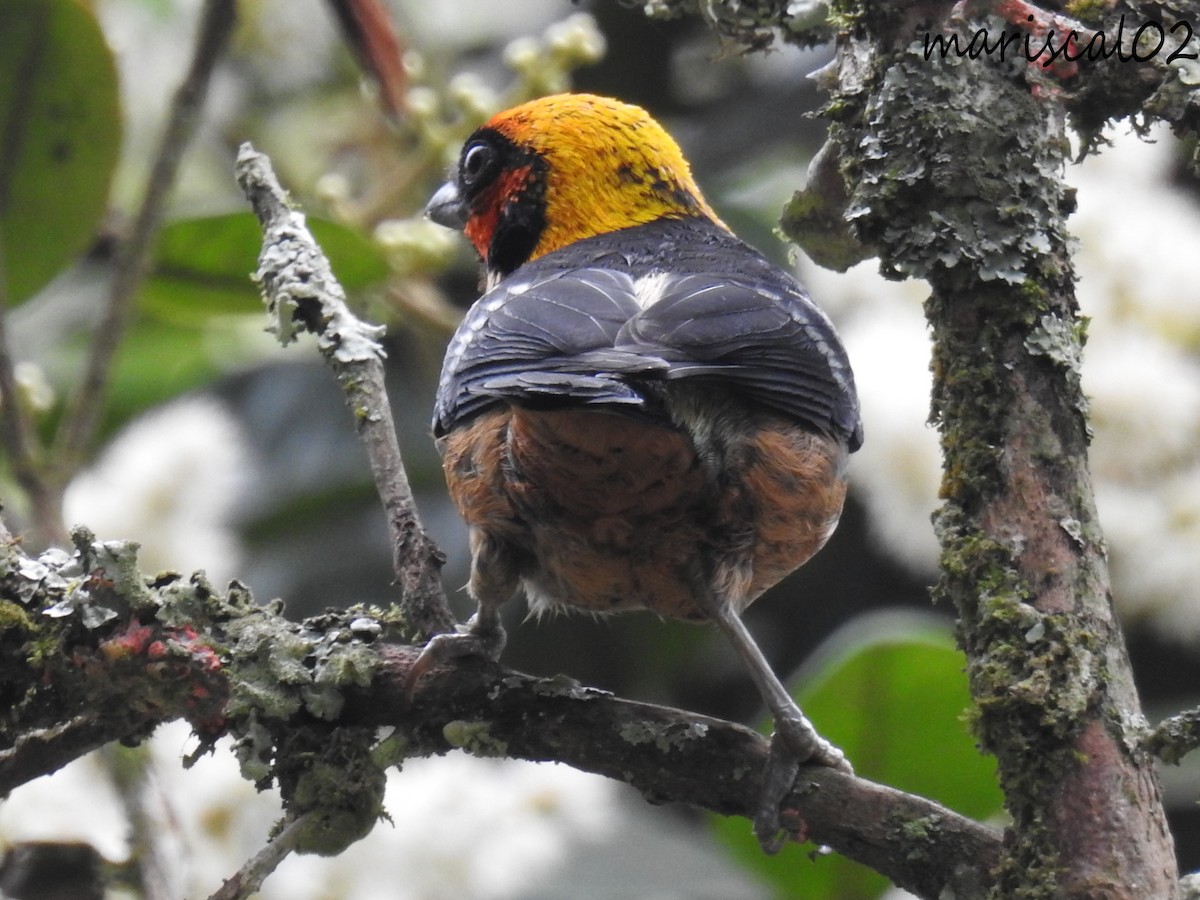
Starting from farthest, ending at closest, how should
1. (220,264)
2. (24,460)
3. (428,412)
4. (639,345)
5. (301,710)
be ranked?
(428,412), (220,264), (24,460), (639,345), (301,710)

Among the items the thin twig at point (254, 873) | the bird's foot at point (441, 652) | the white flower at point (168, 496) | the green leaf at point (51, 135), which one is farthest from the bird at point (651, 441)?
the white flower at point (168, 496)

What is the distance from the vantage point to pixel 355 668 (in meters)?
1.85

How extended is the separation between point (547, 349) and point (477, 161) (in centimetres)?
120

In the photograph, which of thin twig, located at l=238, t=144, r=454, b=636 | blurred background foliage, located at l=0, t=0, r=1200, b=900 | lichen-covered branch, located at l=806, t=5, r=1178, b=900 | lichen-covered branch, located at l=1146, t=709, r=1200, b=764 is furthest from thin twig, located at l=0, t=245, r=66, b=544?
lichen-covered branch, located at l=1146, t=709, r=1200, b=764

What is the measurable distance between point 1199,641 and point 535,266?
199 centimetres

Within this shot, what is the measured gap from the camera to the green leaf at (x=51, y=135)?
298cm

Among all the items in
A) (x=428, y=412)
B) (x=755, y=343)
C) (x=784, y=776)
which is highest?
(x=428, y=412)

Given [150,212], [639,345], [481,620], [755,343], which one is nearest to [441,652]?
[481,620]

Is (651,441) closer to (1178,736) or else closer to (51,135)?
(1178,736)

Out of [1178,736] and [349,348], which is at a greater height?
[349,348]

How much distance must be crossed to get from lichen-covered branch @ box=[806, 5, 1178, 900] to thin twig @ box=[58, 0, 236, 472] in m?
1.29

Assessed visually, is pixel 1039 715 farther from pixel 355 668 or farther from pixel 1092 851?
pixel 355 668

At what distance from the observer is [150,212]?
8.84ft

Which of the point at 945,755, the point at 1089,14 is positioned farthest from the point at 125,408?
the point at 1089,14
